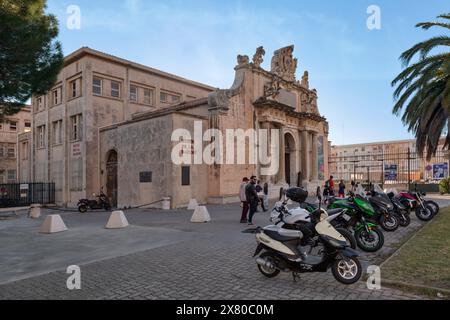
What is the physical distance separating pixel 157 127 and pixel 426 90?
14.0 meters

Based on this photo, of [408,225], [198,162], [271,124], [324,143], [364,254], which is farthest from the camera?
[324,143]

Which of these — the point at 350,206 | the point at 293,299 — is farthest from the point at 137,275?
the point at 350,206

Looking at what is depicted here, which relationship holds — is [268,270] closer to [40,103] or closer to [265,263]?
[265,263]

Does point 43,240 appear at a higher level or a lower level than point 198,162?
lower

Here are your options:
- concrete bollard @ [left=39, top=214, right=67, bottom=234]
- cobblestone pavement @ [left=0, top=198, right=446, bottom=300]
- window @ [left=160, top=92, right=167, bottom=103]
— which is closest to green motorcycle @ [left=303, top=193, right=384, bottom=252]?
cobblestone pavement @ [left=0, top=198, right=446, bottom=300]

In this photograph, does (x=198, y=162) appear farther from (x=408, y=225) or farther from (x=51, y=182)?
(x=51, y=182)

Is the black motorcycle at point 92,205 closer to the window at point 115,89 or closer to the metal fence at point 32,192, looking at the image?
the window at point 115,89

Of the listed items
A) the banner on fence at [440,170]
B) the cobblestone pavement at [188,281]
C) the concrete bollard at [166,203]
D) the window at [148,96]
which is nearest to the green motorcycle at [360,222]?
the cobblestone pavement at [188,281]

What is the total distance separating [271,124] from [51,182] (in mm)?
19963

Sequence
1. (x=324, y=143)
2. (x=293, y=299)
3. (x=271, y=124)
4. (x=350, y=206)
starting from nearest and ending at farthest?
(x=293, y=299) → (x=350, y=206) → (x=271, y=124) → (x=324, y=143)

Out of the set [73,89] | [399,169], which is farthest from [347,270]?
[399,169]

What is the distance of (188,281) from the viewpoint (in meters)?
5.07

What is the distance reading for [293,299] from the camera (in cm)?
425

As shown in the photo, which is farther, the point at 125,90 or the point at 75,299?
the point at 125,90
